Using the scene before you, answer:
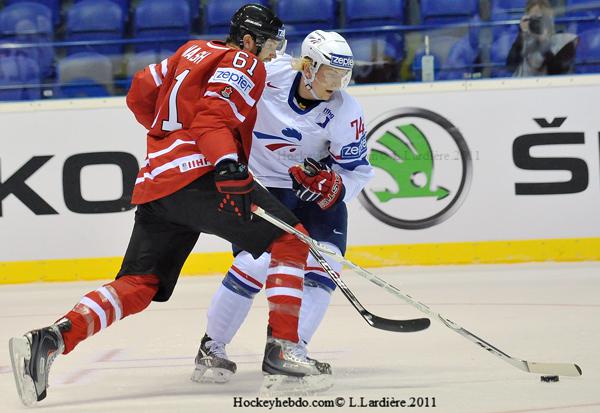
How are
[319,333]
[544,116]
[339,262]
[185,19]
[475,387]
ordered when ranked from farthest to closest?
[185,19], [544,116], [319,333], [339,262], [475,387]

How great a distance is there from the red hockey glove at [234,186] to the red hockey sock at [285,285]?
15 cm

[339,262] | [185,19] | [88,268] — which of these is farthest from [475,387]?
[185,19]

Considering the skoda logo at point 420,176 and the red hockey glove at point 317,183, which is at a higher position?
the red hockey glove at point 317,183

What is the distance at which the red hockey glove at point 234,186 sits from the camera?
2.80 metres

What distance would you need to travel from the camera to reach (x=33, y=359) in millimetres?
2762

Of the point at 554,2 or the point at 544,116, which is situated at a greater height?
the point at 554,2

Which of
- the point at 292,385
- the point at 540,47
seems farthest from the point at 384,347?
the point at 540,47

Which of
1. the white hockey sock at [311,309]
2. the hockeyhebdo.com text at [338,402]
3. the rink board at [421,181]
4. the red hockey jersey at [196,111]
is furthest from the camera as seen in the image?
the rink board at [421,181]

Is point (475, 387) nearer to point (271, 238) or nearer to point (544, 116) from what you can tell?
point (271, 238)

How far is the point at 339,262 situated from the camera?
328cm

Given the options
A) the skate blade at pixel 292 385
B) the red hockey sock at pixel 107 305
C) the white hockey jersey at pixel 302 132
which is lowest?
the skate blade at pixel 292 385

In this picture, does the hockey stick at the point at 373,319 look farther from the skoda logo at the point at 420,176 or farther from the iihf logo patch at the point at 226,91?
the skoda logo at the point at 420,176

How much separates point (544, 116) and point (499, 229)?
0.71m

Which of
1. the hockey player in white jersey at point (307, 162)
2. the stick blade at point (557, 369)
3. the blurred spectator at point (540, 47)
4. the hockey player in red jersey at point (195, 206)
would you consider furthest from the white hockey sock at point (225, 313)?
the blurred spectator at point (540, 47)
